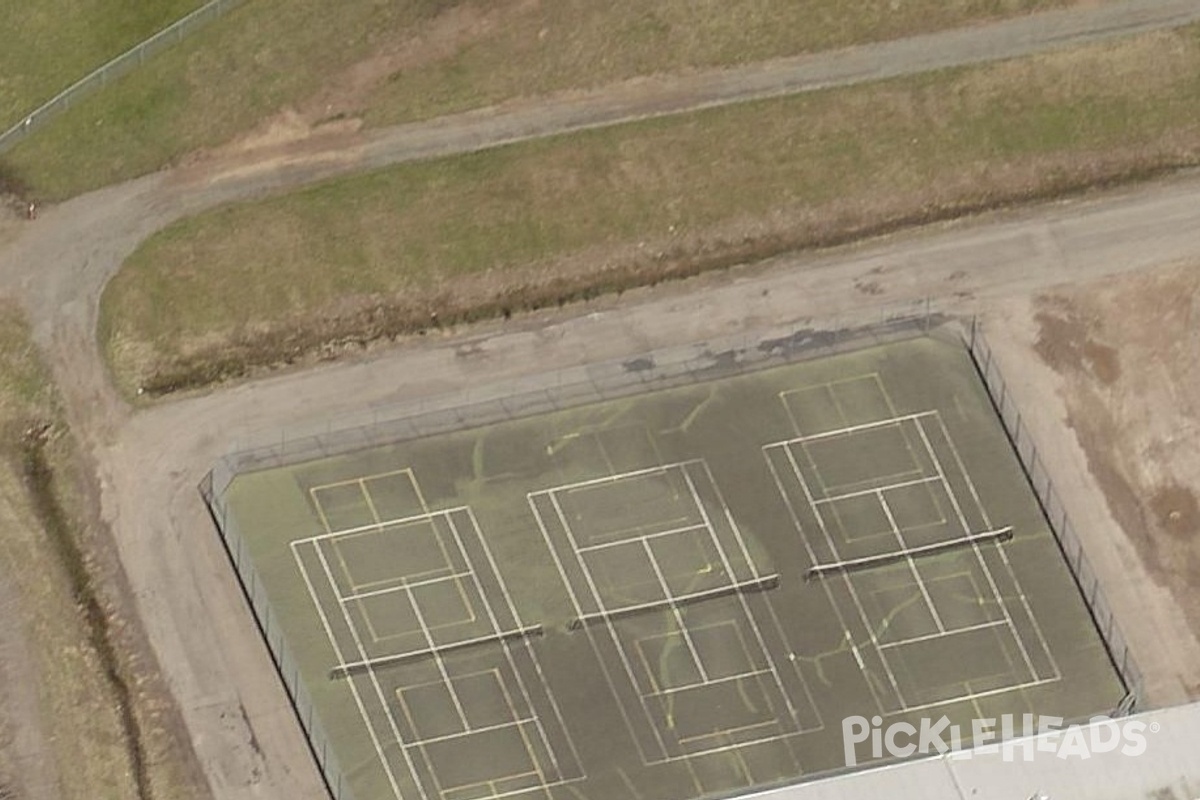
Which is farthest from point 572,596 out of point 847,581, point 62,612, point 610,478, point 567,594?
point 62,612

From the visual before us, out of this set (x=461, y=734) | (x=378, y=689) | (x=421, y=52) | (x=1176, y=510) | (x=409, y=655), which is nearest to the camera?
(x=461, y=734)

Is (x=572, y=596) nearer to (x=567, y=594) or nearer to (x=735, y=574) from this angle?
(x=567, y=594)

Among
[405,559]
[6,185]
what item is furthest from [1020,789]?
[6,185]

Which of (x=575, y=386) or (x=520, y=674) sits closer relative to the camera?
(x=520, y=674)

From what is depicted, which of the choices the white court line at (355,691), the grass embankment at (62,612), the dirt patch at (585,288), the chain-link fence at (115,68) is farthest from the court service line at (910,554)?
the chain-link fence at (115,68)

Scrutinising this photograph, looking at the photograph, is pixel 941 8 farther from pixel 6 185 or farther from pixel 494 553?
pixel 6 185

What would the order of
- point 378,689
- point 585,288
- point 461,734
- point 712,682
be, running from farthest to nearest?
point 585,288
point 712,682
point 378,689
point 461,734
